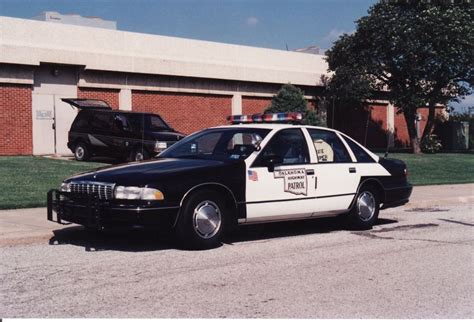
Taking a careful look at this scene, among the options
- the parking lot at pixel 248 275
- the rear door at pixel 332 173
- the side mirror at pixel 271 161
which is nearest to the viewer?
the parking lot at pixel 248 275

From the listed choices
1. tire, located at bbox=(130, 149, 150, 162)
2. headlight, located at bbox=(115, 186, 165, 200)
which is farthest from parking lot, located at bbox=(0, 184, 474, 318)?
tire, located at bbox=(130, 149, 150, 162)

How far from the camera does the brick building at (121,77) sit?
886 inches

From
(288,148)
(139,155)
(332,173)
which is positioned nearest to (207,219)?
(288,148)

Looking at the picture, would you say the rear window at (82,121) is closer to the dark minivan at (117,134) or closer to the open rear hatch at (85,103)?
the dark minivan at (117,134)

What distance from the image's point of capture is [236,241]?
8961 mm

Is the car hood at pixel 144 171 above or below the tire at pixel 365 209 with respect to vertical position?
above

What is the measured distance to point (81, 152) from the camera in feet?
66.2

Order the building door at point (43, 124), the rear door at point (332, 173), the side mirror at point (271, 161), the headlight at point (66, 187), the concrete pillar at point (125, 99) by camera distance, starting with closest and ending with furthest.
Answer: the headlight at point (66, 187) < the side mirror at point (271, 161) < the rear door at point (332, 173) < the building door at point (43, 124) < the concrete pillar at point (125, 99)

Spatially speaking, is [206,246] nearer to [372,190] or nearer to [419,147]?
[372,190]

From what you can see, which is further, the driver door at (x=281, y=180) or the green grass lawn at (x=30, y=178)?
the green grass lawn at (x=30, y=178)

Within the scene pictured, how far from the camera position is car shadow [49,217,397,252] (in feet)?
27.4

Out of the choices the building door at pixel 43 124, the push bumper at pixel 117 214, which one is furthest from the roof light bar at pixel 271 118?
the building door at pixel 43 124

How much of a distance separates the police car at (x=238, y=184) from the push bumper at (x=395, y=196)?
0.05 feet

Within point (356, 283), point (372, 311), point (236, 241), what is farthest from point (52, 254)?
point (372, 311)
